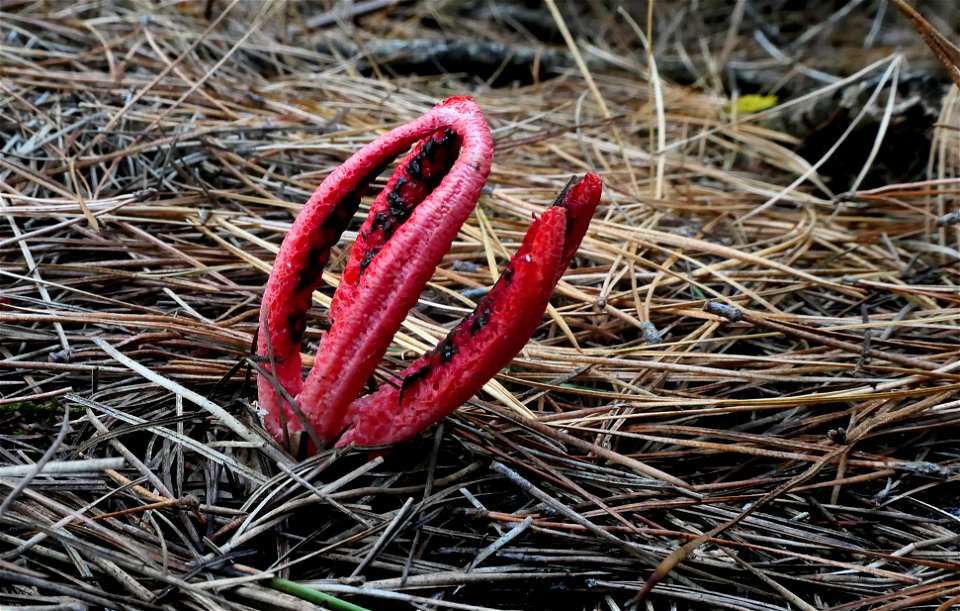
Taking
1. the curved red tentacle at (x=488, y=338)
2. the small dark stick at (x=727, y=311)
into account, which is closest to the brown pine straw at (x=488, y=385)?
the small dark stick at (x=727, y=311)

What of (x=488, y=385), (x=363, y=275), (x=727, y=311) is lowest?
(x=488, y=385)

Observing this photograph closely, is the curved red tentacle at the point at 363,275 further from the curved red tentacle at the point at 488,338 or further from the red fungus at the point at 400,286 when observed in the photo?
the curved red tentacle at the point at 488,338

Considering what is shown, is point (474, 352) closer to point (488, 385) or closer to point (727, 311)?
point (488, 385)

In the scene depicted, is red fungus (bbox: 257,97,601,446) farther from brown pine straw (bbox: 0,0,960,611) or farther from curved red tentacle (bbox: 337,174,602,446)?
brown pine straw (bbox: 0,0,960,611)

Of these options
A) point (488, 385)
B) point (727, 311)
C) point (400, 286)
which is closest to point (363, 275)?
point (400, 286)

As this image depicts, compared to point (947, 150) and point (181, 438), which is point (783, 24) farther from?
point (181, 438)

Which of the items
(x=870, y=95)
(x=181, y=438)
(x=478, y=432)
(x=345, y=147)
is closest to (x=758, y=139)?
(x=870, y=95)
